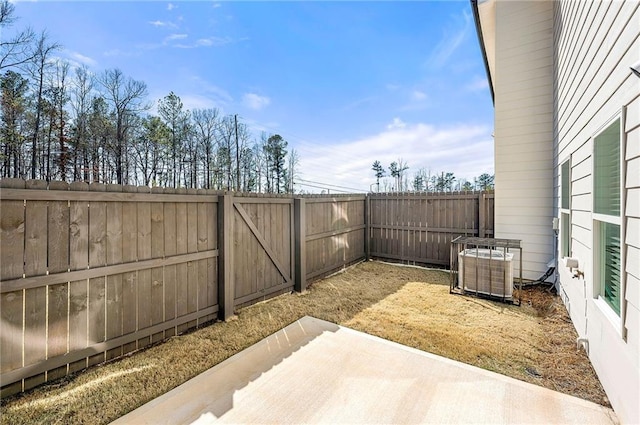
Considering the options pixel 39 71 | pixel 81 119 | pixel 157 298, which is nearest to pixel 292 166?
pixel 81 119

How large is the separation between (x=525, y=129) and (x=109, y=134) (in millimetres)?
16360

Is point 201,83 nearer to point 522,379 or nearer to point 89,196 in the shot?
point 89,196

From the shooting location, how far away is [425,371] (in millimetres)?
2461

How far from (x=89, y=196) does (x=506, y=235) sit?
6693mm

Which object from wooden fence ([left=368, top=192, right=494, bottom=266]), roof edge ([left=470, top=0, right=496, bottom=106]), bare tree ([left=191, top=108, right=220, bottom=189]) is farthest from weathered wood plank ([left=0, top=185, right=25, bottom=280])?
bare tree ([left=191, top=108, right=220, bottom=189])

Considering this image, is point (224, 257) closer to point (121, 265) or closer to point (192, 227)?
point (192, 227)

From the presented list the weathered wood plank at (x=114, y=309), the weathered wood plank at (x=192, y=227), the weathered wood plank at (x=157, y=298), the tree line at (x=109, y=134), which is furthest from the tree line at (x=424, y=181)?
the weathered wood plank at (x=114, y=309)

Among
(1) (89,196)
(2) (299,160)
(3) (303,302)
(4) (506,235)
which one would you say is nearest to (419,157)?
(2) (299,160)

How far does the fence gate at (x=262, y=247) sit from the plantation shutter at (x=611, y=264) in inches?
155

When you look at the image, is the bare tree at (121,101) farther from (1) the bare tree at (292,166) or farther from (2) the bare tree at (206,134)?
(1) the bare tree at (292,166)

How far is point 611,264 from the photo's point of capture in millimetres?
2230

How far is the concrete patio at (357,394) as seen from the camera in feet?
6.29

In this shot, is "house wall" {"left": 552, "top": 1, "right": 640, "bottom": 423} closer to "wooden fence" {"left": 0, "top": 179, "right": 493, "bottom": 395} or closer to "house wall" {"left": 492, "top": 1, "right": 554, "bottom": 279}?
"house wall" {"left": 492, "top": 1, "right": 554, "bottom": 279}

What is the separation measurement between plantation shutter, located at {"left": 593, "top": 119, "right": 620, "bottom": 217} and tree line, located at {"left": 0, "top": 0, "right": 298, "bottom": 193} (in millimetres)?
10381
